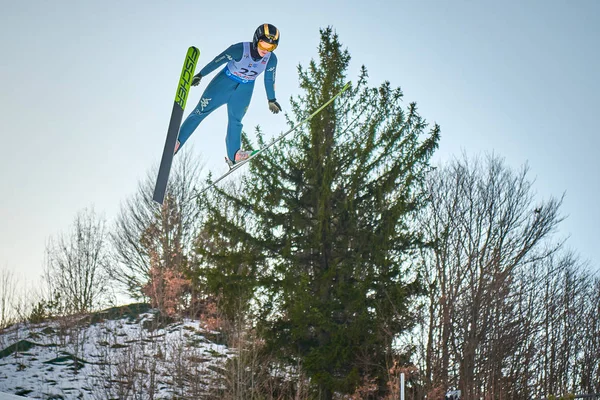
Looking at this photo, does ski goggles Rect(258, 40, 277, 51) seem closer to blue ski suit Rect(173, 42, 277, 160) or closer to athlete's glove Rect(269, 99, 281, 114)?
blue ski suit Rect(173, 42, 277, 160)

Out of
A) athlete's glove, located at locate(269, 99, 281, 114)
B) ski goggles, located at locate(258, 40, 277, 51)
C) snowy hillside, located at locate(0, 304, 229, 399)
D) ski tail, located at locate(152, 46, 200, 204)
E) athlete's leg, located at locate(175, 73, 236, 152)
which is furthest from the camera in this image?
snowy hillside, located at locate(0, 304, 229, 399)

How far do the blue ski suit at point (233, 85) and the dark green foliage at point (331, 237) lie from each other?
6.48m

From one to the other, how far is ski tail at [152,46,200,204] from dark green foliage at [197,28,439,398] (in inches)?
280

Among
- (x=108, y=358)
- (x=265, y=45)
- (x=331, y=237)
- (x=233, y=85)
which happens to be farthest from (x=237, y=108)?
(x=108, y=358)

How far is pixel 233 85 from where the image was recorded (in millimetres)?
6352

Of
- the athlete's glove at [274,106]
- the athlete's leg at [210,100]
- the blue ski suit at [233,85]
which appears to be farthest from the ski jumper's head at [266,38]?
the athlete's glove at [274,106]

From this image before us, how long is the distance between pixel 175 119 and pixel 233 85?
0.91 meters

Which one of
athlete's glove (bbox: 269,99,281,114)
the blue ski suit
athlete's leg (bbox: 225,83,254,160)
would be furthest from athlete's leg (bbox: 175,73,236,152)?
athlete's glove (bbox: 269,99,281,114)

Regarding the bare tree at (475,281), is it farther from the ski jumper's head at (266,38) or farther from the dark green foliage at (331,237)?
the ski jumper's head at (266,38)

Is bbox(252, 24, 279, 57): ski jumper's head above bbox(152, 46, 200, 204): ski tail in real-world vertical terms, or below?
above

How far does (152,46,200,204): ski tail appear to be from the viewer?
5574mm

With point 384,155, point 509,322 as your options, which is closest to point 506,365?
point 509,322

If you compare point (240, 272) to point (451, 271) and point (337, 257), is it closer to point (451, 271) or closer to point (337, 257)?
point (337, 257)

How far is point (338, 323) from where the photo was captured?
41.8ft
